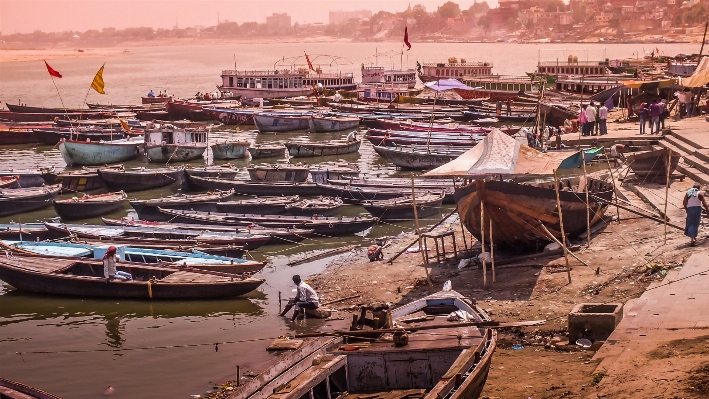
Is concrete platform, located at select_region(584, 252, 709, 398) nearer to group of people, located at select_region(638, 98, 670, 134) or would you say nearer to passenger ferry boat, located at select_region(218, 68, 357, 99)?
group of people, located at select_region(638, 98, 670, 134)

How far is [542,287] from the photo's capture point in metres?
18.6

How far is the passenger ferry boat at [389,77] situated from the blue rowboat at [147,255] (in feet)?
185

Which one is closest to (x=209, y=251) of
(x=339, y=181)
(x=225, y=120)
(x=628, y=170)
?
(x=339, y=181)

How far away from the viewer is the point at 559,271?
19.3 m

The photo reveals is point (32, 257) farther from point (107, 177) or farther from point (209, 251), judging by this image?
point (107, 177)

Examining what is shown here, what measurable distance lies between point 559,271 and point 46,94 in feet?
301

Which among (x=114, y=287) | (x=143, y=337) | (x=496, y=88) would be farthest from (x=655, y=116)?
(x=496, y=88)

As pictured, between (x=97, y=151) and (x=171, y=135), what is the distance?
3384mm

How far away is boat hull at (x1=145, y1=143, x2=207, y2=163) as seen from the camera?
4391 cm

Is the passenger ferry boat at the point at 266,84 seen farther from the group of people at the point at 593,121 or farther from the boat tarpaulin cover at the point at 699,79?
the boat tarpaulin cover at the point at 699,79

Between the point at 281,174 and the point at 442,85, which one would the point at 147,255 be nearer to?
the point at 281,174

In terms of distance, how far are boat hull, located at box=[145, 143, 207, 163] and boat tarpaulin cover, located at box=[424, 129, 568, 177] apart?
2527 centimetres

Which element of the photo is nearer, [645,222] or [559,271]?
[559,271]

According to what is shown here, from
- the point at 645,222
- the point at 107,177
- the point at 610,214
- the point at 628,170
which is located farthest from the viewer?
the point at 107,177
